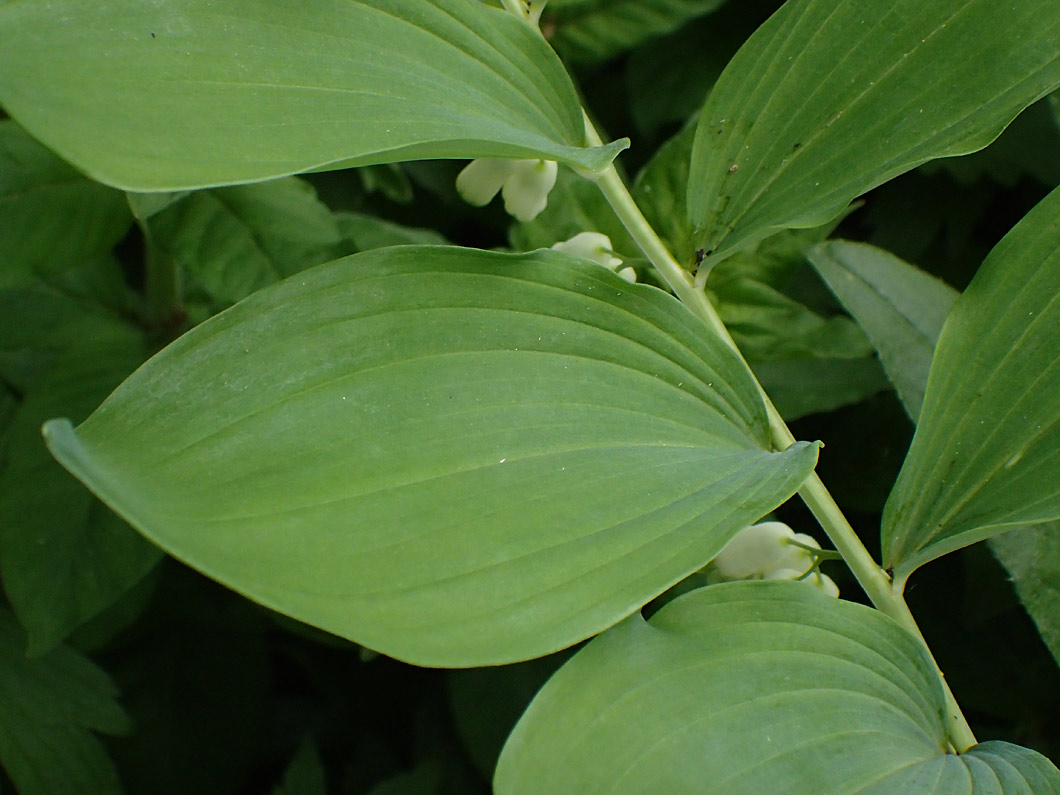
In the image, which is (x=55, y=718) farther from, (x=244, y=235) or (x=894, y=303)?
(x=894, y=303)

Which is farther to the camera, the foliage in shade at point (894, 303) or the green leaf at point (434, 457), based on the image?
the foliage in shade at point (894, 303)

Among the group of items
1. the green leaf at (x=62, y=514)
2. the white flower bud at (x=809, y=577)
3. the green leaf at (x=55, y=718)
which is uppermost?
the white flower bud at (x=809, y=577)

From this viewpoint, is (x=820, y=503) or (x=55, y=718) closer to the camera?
(x=820, y=503)

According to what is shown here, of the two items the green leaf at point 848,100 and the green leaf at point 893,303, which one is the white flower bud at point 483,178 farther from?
the green leaf at point 893,303

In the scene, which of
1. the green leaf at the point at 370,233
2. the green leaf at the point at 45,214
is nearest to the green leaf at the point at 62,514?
the green leaf at the point at 45,214

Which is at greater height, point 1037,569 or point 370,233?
point 370,233

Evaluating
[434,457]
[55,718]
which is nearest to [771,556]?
[434,457]

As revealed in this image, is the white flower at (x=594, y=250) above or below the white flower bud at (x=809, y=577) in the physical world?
above

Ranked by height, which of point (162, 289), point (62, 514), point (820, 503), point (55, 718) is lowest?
point (55, 718)
